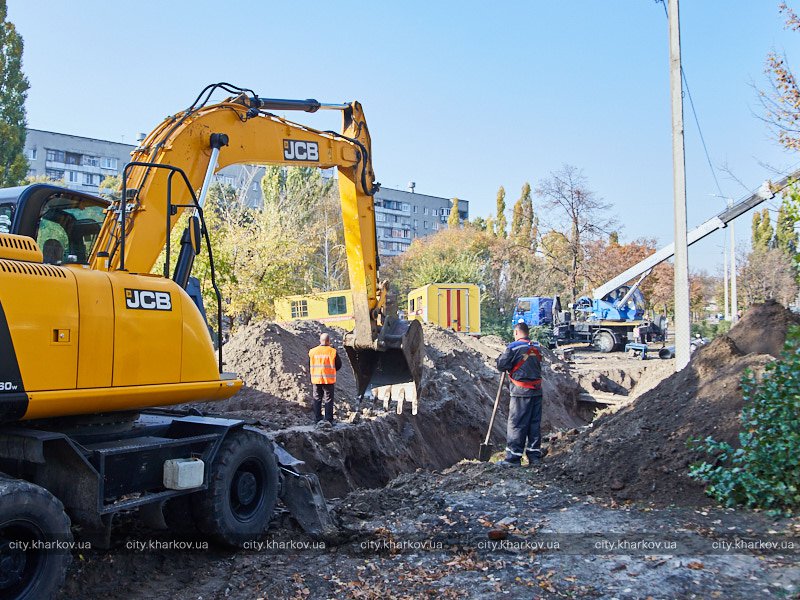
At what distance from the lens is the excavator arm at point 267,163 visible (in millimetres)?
5578

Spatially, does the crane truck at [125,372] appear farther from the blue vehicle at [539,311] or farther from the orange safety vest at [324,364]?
the blue vehicle at [539,311]

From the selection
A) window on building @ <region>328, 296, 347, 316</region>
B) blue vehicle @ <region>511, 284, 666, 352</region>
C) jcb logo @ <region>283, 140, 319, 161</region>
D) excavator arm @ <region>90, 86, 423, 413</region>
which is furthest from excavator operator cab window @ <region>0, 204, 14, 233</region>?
blue vehicle @ <region>511, 284, 666, 352</region>

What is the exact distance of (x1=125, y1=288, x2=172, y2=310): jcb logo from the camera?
16.4 feet

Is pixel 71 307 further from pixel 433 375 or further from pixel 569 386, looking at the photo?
pixel 569 386

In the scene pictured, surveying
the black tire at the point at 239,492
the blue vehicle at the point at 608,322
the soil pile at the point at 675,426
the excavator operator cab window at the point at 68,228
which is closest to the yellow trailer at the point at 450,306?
the blue vehicle at the point at 608,322

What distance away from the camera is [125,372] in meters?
4.94

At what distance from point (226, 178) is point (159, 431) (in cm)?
5501

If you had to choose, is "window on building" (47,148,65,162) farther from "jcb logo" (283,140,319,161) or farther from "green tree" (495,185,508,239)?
"jcb logo" (283,140,319,161)

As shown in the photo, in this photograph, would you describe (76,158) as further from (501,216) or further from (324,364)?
(324,364)

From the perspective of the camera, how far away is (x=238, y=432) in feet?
20.0

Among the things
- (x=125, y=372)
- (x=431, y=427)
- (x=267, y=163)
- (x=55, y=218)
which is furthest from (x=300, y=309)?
(x=125, y=372)

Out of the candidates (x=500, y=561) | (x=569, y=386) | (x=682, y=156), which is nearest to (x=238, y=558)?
(x=500, y=561)

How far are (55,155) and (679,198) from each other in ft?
180

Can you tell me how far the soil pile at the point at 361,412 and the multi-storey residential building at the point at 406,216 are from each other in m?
63.8
